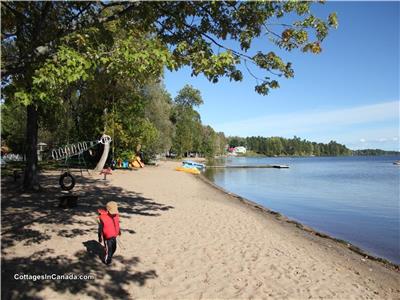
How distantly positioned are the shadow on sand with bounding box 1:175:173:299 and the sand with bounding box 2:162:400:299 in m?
0.02

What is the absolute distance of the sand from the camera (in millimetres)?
7148

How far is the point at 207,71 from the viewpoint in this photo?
794 centimetres

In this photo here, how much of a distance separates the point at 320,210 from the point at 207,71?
19049 mm

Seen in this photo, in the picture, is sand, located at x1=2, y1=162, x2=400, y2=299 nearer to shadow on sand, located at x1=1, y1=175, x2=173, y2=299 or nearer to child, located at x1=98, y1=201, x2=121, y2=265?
shadow on sand, located at x1=1, y1=175, x2=173, y2=299

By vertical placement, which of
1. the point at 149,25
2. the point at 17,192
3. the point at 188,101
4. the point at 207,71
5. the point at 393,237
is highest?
the point at 188,101

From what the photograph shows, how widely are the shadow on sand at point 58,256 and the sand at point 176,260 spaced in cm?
2

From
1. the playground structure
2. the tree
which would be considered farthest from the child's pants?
the playground structure

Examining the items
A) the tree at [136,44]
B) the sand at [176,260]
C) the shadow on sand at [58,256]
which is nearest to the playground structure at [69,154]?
the shadow on sand at [58,256]

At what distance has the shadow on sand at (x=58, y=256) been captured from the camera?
6789 millimetres

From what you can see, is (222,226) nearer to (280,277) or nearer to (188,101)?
(280,277)

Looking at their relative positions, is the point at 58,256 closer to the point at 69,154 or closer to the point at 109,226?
the point at 109,226

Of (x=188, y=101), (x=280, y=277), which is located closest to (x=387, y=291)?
(x=280, y=277)

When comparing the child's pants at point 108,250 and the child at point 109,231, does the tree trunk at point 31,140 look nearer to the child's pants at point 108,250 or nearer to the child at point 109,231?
the child at point 109,231

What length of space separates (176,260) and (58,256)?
2.63 meters
